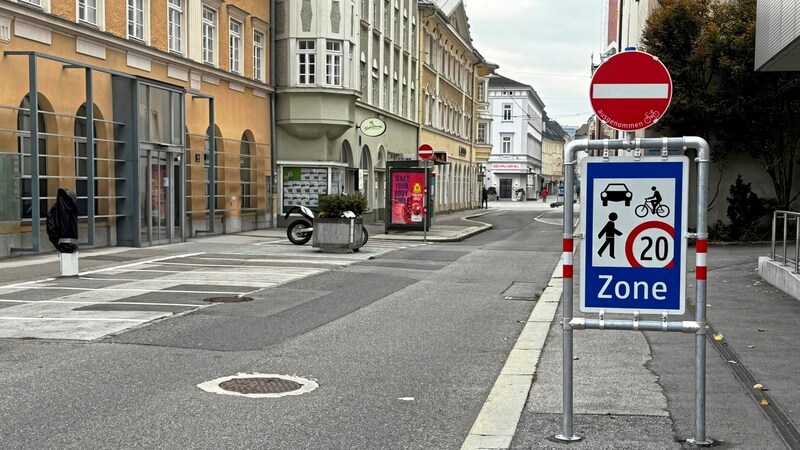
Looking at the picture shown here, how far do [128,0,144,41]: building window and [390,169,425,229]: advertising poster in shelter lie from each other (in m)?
10.3

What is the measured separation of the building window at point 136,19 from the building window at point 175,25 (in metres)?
1.24

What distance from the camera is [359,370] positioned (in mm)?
7492


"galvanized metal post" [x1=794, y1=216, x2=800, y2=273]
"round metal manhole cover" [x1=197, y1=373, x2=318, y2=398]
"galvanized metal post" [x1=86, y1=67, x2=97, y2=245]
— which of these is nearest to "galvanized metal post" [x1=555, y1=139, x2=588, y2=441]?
"round metal manhole cover" [x1=197, y1=373, x2=318, y2=398]

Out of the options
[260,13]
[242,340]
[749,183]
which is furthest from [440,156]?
[242,340]

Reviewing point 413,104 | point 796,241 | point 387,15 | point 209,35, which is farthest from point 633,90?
point 413,104

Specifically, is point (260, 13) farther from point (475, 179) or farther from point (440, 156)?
point (475, 179)

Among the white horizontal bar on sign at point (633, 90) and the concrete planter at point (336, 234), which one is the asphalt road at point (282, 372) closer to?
the white horizontal bar on sign at point (633, 90)

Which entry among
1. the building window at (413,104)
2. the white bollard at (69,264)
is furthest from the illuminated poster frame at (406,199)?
the building window at (413,104)

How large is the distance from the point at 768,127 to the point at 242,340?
1940cm

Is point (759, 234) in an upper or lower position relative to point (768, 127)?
lower

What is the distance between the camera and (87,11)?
20125 mm

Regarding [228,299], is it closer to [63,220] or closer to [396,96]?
[63,220]

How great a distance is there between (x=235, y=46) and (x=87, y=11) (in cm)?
866

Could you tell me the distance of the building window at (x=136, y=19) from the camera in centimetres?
2203
